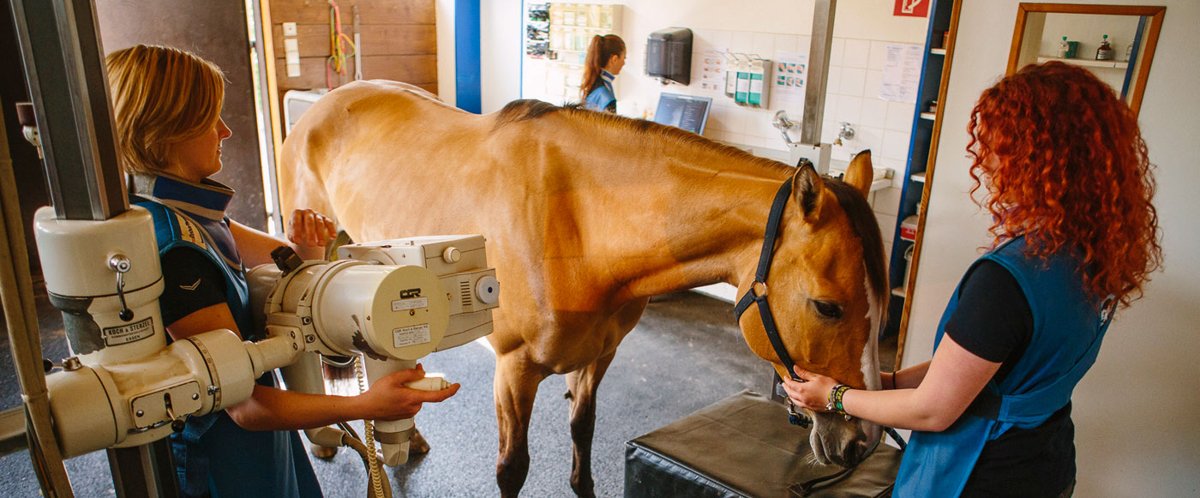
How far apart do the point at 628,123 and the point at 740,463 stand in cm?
85

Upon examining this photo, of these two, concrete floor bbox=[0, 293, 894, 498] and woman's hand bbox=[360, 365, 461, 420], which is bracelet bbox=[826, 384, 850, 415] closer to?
woman's hand bbox=[360, 365, 461, 420]

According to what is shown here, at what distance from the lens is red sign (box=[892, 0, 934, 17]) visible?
369 centimetres

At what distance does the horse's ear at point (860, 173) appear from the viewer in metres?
1.61

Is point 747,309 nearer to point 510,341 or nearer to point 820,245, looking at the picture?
point 820,245

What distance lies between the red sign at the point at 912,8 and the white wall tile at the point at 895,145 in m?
0.58

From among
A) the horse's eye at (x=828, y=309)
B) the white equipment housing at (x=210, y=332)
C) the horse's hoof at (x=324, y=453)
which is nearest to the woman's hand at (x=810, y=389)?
the horse's eye at (x=828, y=309)

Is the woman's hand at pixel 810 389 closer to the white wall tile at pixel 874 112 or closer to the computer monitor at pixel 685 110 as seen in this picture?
the white wall tile at pixel 874 112

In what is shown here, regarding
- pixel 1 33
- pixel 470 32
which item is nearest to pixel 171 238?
pixel 1 33

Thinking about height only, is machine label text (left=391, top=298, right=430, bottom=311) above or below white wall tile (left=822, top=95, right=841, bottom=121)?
above

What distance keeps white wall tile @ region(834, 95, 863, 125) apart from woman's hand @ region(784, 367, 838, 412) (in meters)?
2.83

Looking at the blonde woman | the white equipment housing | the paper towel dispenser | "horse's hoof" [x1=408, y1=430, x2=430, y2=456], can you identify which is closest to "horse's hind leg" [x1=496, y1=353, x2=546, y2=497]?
"horse's hoof" [x1=408, y1=430, x2=430, y2=456]

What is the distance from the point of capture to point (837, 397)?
1.47 m

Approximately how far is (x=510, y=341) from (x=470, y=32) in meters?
4.25

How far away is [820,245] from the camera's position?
4.75 ft
